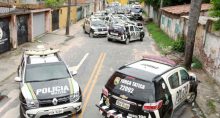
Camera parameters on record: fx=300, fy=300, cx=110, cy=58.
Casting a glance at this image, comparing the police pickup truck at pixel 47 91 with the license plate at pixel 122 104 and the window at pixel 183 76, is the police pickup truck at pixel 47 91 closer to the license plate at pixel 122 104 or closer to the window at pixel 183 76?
the license plate at pixel 122 104

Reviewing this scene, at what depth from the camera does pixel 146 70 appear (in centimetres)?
894

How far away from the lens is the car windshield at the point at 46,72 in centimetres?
1023

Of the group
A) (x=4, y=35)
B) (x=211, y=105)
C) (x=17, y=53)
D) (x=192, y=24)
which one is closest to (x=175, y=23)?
(x=192, y=24)

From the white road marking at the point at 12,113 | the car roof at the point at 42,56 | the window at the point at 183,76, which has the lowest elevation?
the white road marking at the point at 12,113

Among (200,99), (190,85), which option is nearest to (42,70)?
(190,85)

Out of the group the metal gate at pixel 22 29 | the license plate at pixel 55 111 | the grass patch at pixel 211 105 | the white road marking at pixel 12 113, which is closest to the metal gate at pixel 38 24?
the metal gate at pixel 22 29

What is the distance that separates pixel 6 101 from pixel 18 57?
27.5ft

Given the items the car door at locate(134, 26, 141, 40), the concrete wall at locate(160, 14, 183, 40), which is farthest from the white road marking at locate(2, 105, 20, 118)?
the car door at locate(134, 26, 141, 40)

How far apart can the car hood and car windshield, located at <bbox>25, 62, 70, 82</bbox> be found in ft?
0.98

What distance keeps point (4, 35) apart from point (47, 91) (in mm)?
12418

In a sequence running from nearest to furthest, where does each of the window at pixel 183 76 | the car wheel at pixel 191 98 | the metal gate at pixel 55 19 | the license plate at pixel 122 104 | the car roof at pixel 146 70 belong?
the license plate at pixel 122 104
the car roof at pixel 146 70
the window at pixel 183 76
the car wheel at pixel 191 98
the metal gate at pixel 55 19

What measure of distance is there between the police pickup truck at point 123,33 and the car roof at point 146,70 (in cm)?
1678

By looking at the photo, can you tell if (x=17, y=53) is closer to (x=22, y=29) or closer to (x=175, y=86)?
(x=22, y=29)

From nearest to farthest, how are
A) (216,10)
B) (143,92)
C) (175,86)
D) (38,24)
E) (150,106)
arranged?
(150,106) < (143,92) < (175,86) < (216,10) < (38,24)
